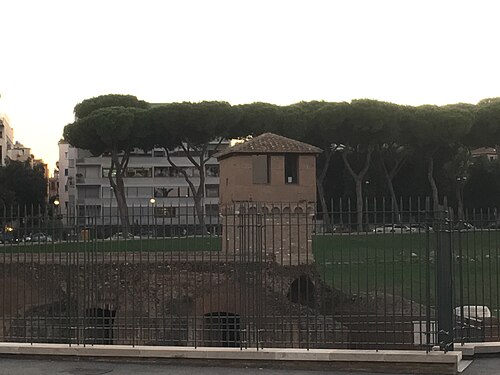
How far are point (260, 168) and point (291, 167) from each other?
119 cm

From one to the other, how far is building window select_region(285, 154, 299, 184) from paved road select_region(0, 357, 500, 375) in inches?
725

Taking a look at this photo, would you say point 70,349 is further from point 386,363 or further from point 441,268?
point 441,268

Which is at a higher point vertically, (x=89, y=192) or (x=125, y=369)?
(x=89, y=192)

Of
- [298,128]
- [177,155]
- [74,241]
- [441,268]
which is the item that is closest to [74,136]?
[298,128]

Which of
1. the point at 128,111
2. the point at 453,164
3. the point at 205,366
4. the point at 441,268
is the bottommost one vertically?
the point at 205,366

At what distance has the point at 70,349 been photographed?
9438 mm

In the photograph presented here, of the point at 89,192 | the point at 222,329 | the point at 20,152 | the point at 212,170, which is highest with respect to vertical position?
the point at 20,152

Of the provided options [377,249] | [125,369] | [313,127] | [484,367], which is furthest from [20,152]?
[484,367]

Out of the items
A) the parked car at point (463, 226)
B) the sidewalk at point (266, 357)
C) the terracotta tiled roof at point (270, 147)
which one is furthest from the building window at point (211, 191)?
the sidewalk at point (266, 357)

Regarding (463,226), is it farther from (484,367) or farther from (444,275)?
(484,367)

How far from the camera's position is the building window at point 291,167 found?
27625mm

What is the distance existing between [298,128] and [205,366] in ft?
108

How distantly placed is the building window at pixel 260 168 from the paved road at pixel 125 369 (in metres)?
18.4

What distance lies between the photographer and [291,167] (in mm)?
27812
